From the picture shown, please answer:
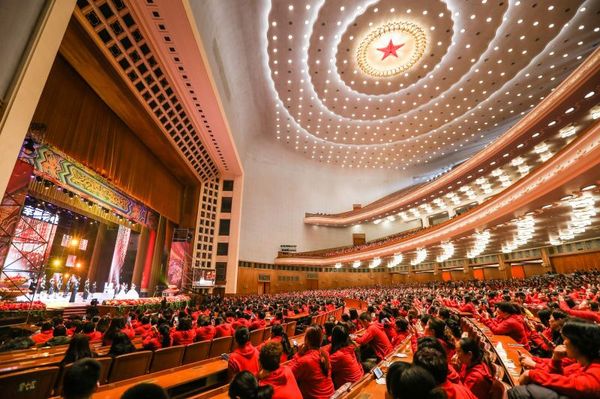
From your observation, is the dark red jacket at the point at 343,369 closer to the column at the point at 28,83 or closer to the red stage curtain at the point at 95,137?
the column at the point at 28,83

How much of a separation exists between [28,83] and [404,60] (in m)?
19.4

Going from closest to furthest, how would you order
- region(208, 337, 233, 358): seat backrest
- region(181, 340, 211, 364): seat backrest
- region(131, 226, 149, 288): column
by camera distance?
region(181, 340, 211, 364): seat backrest
region(208, 337, 233, 358): seat backrest
region(131, 226, 149, 288): column

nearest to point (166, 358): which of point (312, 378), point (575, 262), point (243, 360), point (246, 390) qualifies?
point (243, 360)

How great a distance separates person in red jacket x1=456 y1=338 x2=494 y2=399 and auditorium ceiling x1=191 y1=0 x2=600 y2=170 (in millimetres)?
12492

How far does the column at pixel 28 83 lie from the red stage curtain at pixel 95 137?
3604 millimetres

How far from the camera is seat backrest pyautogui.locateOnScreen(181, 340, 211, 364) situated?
3810 mm

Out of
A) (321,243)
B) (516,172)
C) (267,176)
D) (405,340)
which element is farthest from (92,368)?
(321,243)

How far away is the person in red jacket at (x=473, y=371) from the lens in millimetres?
2158

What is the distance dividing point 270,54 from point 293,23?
2557 millimetres

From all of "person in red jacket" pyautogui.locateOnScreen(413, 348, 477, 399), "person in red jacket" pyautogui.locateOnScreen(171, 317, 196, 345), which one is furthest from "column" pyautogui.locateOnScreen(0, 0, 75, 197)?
"person in red jacket" pyautogui.locateOnScreen(413, 348, 477, 399)

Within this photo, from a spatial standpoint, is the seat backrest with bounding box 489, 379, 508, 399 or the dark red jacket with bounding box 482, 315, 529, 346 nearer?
the seat backrest with bounding box 489, 379, 508, 399

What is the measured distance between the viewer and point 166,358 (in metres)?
3.54

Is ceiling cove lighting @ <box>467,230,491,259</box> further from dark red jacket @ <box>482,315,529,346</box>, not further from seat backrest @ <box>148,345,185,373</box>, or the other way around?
seat backrest @ <box>148,345,185,373</box>

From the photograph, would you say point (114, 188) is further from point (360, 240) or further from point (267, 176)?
point (360, 240)
